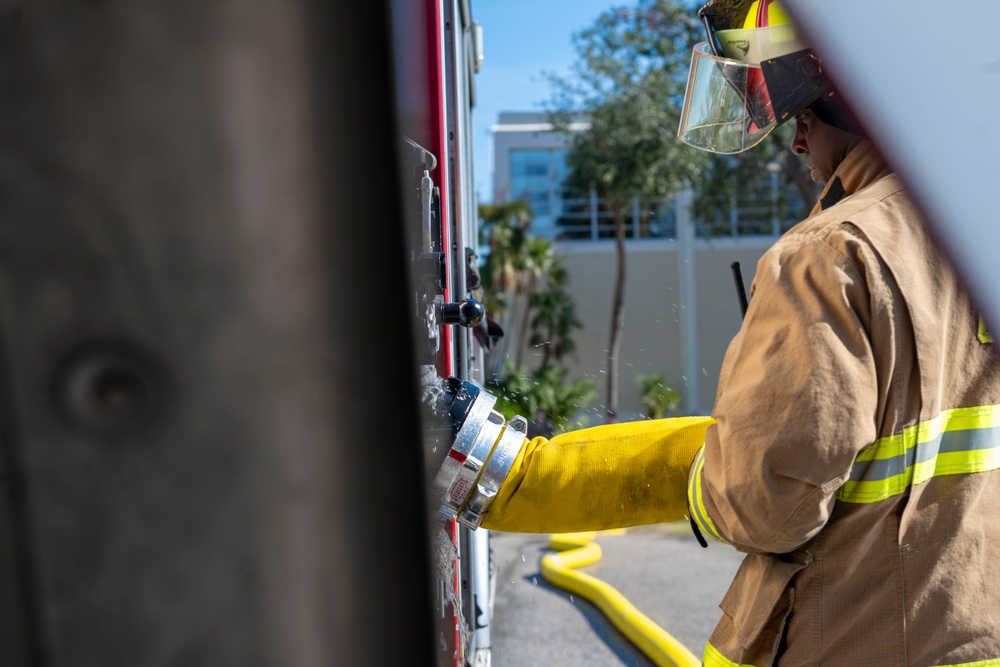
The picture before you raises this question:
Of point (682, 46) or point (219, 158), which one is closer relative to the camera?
point (219, 158)

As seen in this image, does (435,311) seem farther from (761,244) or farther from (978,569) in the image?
(761,244)

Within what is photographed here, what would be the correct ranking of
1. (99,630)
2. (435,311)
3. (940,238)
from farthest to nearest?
(435,311)
(940,238)
(99,630)

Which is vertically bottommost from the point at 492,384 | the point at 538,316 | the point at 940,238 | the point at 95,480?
the point at 538,316

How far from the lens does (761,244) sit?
2144 cm

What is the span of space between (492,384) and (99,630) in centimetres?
393

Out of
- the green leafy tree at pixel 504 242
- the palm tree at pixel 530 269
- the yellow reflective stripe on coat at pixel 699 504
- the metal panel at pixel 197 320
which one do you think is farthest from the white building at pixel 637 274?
→ the metal panel at pixel 197 320

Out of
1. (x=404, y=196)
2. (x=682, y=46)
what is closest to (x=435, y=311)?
(x=404, y=196)

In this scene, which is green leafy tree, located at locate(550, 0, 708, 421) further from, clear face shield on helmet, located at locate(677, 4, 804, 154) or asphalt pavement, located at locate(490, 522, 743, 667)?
clear face shield on helmet, located at locate(677, 4, 804, 154)

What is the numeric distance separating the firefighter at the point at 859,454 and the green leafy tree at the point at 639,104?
1390 centimetres

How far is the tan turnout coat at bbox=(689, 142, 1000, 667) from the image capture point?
131 cm

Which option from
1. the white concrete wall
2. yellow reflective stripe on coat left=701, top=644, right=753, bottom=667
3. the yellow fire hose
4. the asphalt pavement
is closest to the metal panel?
yellow reflective stripe on coat left=701, top=644, right=753, bottom=667

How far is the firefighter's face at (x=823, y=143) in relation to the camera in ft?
5.55

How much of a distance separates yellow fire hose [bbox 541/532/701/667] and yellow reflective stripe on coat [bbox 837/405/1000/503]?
2.29 meters

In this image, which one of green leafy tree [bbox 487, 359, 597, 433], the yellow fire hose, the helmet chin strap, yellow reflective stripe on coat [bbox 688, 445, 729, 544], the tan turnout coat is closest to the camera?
the tan turnout coat
